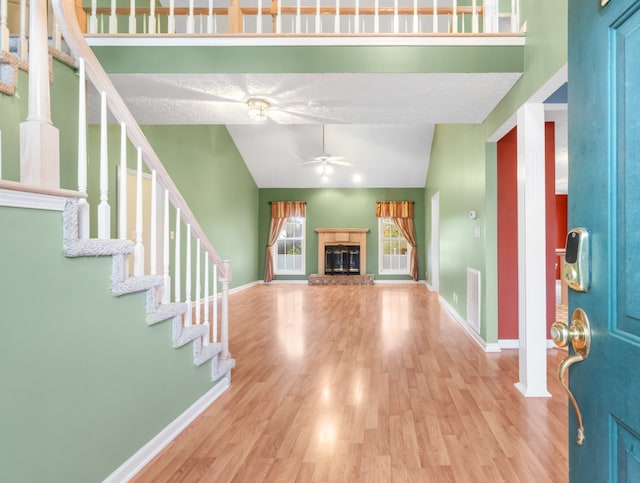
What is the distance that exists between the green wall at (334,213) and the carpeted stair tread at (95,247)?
8.33m

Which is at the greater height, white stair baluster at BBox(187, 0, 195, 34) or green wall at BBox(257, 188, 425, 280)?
white stair baluster at BBox(187, 0, 195, 34)

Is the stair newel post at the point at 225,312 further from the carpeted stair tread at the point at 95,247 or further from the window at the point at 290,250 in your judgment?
the window at the point at 290,250

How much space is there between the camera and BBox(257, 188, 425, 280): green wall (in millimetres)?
9945

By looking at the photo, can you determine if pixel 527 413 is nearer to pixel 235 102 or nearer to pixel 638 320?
pixel 638 320

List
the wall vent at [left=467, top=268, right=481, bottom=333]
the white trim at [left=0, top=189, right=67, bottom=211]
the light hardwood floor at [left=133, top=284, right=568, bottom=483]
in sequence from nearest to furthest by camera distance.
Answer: the white trim at [left=0, top=189, right=67, bottom=211]
the light hardwood floor at [left=133, top=284, right=568, bottom=483]
the wall vent at [left=467, top=268, right=481, bottom=333]

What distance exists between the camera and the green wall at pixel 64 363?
1211 mm

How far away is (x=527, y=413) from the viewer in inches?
94.1

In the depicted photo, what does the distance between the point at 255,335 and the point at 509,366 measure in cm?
271

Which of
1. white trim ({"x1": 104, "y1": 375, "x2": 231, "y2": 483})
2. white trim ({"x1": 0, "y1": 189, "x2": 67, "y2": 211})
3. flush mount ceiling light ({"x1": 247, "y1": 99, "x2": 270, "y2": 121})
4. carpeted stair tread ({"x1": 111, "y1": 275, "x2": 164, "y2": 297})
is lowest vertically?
white trim ({"x1": 104, "y1": 375, "x2": 231, "y2": 483})

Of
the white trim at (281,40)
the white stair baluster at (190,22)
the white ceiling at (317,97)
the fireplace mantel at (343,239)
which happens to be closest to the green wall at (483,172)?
the white ceiling at (317,97)

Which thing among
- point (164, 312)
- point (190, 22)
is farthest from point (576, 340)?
point (190, 22)

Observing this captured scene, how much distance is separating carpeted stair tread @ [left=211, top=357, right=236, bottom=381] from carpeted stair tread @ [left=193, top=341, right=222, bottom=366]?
0.37 ft

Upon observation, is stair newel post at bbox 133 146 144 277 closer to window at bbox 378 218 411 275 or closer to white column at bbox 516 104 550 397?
white column at bbox 516 104 550 397

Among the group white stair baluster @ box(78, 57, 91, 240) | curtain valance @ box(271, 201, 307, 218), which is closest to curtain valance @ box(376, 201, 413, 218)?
curtain valance @ box(271, 201, 307, 218)
